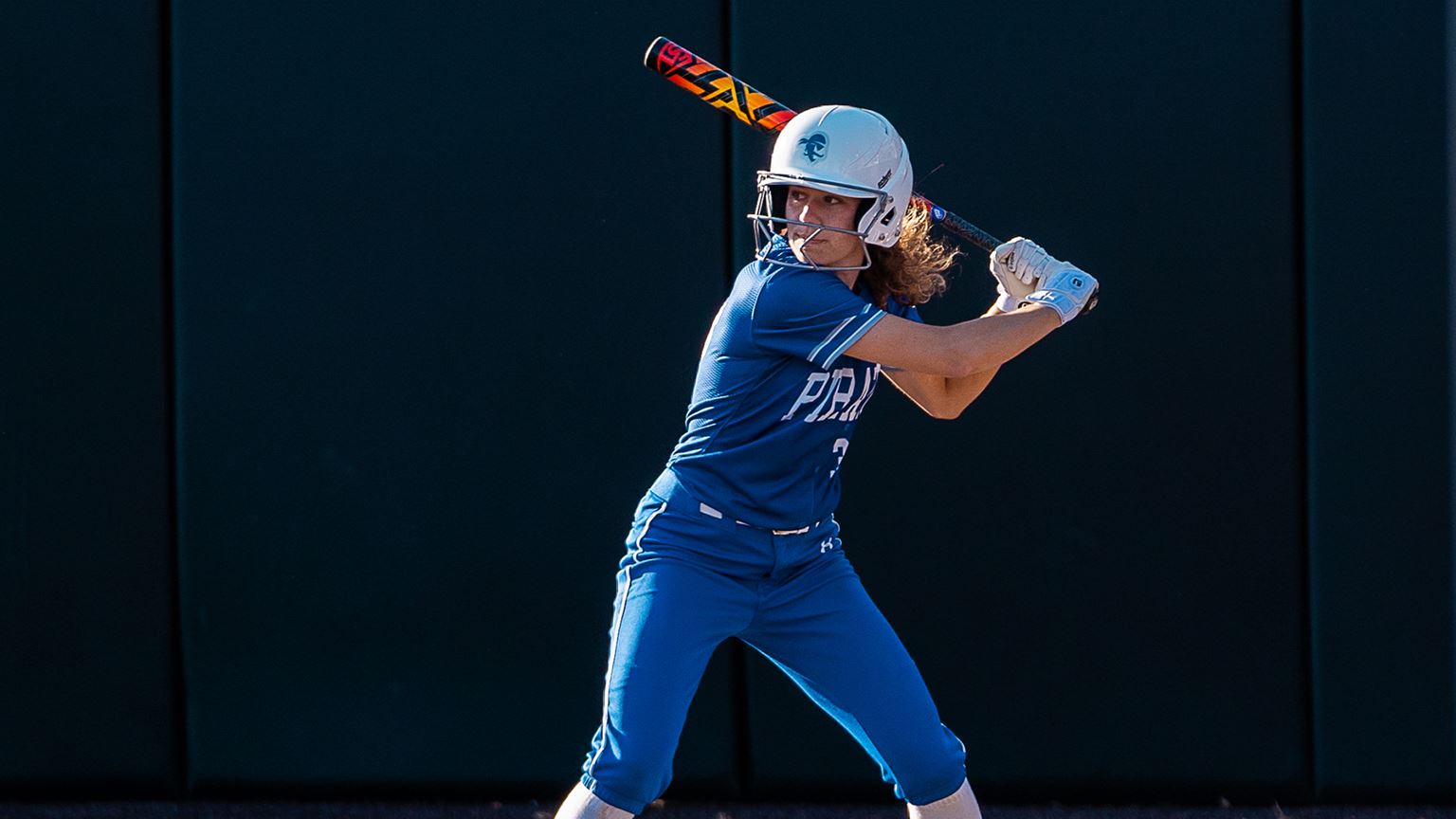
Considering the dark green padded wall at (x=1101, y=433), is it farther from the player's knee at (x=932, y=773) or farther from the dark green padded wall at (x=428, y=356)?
the player's knee at (x=932, y=773)

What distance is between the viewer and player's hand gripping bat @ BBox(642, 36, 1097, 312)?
3420 mm

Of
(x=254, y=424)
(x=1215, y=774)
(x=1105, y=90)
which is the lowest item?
(x=1215, y=774)

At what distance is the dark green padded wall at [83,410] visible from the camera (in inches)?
162

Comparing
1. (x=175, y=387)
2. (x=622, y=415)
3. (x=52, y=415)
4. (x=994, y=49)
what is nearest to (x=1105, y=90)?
(x=994, y=49)

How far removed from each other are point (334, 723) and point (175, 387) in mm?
960

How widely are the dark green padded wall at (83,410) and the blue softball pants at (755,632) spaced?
176 centimetres

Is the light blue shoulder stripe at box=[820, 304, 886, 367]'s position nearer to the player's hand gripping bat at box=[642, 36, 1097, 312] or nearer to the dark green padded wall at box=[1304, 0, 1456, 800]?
the player's hand gripping bat at box=[642, 36, 1097, 312]

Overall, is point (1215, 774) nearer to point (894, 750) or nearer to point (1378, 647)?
point (1378, 647)

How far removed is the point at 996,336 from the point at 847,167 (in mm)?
415

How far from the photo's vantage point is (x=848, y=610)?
3006 millimetres

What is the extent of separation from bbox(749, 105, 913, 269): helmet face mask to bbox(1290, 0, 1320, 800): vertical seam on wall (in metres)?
1.43

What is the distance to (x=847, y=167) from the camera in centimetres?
296

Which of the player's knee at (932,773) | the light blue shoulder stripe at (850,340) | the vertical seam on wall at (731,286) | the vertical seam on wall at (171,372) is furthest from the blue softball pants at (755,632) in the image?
the vertical seam on wall at (171,372)

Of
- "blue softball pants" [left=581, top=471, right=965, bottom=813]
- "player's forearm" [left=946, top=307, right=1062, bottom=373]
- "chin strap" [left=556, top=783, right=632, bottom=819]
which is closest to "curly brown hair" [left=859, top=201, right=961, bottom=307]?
"player's forearm" [left=946, top=307, right=1062, bottom=373]
